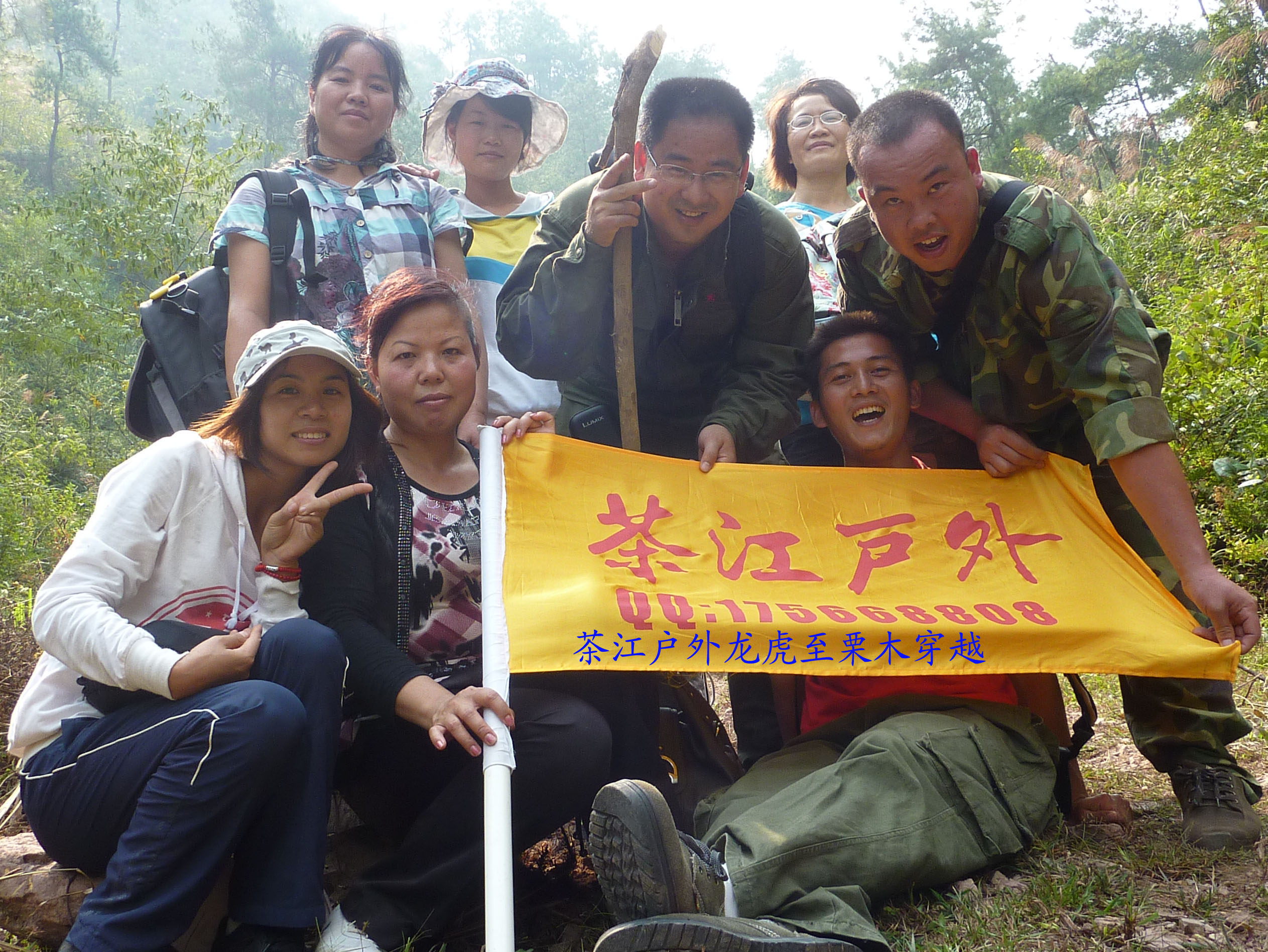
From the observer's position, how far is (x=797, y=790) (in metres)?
2.42

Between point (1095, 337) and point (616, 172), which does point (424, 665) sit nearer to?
point (616, 172)

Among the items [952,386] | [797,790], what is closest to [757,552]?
[797,790]

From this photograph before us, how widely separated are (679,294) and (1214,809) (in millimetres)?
2141

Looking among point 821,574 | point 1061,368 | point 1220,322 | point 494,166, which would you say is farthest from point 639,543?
point 1220,322

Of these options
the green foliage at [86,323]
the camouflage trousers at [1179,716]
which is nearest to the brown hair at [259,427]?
the camouflage trousers at [1179,716]

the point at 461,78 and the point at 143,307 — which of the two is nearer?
the point at 143,307

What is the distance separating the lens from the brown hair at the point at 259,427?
100 inches

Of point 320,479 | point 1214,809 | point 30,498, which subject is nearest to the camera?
point 320,479

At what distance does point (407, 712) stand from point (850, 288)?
2.10m

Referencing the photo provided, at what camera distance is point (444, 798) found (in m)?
2.37

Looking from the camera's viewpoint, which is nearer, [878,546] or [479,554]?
[479,554]

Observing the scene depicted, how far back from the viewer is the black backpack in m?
3.21

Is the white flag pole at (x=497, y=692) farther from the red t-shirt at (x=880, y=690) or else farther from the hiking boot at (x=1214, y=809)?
the hiking boot at (x=1214, y=809)

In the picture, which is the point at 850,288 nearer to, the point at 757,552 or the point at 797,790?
the point at 757,552
